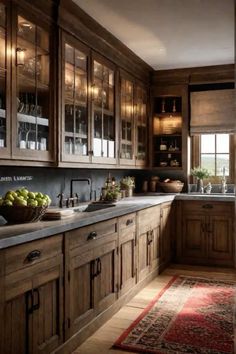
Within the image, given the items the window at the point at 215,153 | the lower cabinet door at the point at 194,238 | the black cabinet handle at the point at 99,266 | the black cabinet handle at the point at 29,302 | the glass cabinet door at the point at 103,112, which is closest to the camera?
the black cabinet handle at the point at 29,302

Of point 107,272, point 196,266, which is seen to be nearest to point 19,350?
point 107,272

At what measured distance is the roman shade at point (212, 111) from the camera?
5.44 m

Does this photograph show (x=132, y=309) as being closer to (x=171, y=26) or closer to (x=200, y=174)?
(x=200, y=174)

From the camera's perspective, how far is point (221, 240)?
16.4 ft

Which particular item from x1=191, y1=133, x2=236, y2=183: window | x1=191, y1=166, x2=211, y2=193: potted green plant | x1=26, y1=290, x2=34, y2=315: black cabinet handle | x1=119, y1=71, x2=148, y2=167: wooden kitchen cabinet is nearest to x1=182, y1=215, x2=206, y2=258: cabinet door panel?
x1=191, y1=166, x2=211, y2=193: potted green plant

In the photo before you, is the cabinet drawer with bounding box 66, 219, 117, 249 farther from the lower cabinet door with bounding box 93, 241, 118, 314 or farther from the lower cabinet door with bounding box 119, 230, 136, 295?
the lower cabinet door with bounding box 119, 230, 136, 295

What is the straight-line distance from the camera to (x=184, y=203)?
5133mm

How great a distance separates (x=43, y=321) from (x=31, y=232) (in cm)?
56

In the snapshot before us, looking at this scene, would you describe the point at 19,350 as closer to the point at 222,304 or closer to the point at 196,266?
the point at 222,304

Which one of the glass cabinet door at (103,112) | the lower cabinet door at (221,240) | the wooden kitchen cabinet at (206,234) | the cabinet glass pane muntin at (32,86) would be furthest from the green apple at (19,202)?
the lower cabinet door at (221,240)

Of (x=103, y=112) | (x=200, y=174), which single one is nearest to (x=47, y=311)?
(x=103, y=112)

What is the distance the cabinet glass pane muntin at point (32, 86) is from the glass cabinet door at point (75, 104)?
0.26m

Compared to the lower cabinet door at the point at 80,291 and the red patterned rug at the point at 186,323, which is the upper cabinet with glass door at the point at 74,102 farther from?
the red patterned rug at the point at 186,323

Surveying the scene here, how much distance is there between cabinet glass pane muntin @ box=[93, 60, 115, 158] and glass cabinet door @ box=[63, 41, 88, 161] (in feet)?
0.71
